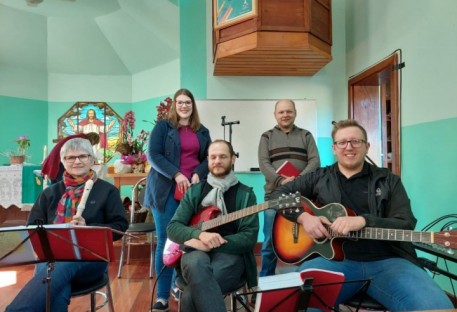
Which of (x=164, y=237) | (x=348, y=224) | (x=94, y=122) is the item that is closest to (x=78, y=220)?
(x=164, y=237)

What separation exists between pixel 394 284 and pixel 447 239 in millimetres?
268

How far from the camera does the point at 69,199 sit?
177cm

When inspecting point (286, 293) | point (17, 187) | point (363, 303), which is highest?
point (17, 187)

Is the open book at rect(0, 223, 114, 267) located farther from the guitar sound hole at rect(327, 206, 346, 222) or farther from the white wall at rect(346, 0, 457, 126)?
the white wall at rect(346, 0, 457, 126)

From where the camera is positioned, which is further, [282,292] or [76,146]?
[76,146]

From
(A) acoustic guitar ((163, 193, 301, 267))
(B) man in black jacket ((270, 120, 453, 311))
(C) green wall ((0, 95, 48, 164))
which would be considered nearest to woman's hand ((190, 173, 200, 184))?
(A) acoustic guitar ((163, 193, 301, 267))

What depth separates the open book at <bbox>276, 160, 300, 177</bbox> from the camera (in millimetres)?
2457

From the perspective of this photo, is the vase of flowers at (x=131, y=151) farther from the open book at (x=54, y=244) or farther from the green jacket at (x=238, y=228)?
the open book at (x=54, y=244)

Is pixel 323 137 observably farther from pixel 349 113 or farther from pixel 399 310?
pixel 399 310

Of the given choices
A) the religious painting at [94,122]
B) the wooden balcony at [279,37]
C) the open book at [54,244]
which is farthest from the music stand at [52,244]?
the religious painting at [94,122]

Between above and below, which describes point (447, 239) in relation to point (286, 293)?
above

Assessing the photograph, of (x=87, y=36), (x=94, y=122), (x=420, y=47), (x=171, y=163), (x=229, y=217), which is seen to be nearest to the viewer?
(x=229, y=217)

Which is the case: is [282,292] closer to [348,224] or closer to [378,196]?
[348,224]

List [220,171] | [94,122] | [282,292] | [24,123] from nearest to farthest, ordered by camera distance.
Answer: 1. [282,292]
2. [220,171]
3. [24,123]
4. [94,122]
